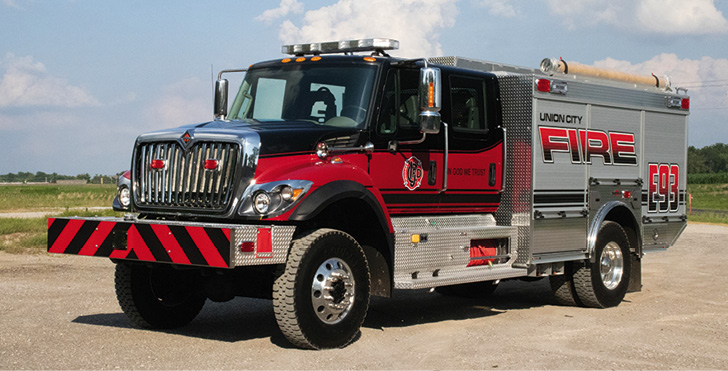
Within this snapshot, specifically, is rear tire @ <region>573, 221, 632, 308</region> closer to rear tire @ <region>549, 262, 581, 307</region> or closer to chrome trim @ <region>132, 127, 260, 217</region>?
rear tire @ <region>549, 262, 581, 307</region>

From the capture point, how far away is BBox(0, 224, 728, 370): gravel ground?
22.8ft

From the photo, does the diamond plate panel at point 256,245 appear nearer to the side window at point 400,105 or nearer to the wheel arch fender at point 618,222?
the side window at point 400,105

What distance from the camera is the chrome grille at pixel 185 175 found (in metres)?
7.30

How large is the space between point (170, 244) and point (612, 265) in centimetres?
619

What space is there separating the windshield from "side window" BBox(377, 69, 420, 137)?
198 millimetres

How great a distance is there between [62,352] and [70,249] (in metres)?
0.97

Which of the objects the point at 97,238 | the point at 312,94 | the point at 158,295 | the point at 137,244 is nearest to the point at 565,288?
the point at 312,94

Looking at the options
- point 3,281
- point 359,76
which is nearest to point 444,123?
point 359,76

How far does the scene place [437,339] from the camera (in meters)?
8.05

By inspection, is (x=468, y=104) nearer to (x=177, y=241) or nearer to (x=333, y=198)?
(x=333, y=198)

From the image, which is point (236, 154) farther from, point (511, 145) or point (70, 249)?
point (511, 145)

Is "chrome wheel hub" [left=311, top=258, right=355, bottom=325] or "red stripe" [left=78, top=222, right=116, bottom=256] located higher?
"red stripe" [left=78, top=222, right=116, bottom=256]

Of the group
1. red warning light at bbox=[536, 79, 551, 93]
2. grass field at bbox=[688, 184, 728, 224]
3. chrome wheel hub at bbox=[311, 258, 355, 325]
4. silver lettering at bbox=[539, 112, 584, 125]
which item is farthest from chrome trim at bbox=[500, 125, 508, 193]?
grass field at bbox=[688, 184, 728, 224]

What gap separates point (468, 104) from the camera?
30.3ft
